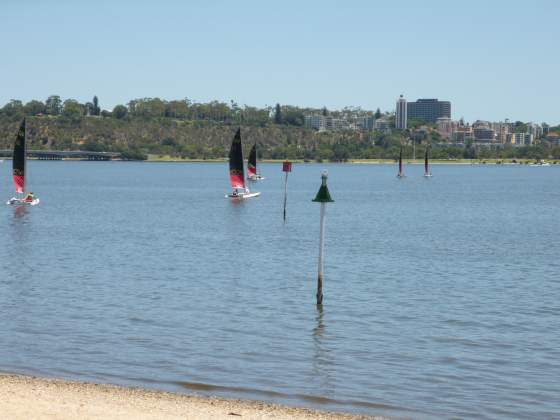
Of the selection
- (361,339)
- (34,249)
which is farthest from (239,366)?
(34,249)

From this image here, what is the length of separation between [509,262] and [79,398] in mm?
36744

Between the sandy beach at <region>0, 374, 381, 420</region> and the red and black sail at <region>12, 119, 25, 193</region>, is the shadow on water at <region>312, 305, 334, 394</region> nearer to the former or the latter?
the sandy beach at <region>0, 374, 381, 420</region>

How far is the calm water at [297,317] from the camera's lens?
24.1 m

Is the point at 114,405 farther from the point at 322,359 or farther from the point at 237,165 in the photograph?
the point at 237,165

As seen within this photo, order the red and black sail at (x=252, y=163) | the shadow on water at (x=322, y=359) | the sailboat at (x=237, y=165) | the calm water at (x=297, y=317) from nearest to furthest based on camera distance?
1. the calm water at (x=297, y=317)
2. the shadow on water at (x=322, y=359)
3. the sailboat at (x=237, y=165)
4. the red and black sail at (x=252, y=163)

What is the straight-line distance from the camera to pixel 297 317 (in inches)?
1316

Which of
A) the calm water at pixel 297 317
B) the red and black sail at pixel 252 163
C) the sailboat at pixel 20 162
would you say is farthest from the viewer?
the red and black sail at pixel 252 163

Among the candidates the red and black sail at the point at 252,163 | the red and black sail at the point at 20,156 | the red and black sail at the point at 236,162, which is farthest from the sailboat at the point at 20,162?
the red and black sail at the point at 252,163

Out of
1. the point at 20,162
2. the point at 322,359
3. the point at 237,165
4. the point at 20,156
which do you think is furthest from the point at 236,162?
the point at 322,359

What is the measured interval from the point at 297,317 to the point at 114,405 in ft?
44.9

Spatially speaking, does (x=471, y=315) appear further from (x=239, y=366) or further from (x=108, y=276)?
(x=108, y=276)

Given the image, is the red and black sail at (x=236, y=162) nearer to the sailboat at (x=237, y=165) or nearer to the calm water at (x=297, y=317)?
the sailboat at (x=237, y=165)

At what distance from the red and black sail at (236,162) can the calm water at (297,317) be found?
107 ft

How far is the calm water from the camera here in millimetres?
24062
